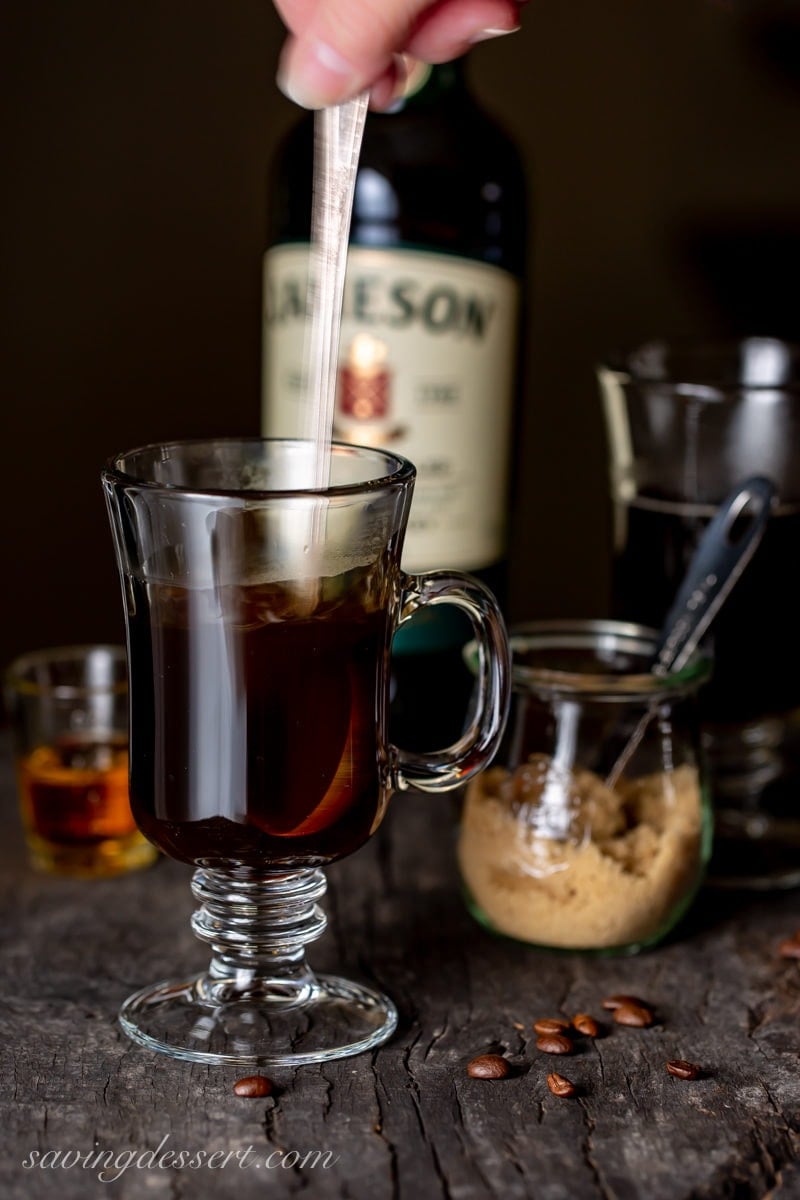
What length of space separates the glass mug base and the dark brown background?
2.90ft

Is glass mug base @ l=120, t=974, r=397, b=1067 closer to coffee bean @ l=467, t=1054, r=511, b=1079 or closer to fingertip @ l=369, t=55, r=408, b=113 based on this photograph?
coffee bean @ l=467, t=1054, r=511, b=1079

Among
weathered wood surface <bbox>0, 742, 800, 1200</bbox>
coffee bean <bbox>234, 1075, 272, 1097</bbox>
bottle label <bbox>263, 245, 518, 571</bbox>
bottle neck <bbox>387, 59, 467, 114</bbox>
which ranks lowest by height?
weathered wood surface <bbox>0, 742, 800, 1200</bbox>

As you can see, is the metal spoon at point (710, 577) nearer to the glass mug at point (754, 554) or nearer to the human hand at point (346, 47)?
the glass mug at point (754, 554)

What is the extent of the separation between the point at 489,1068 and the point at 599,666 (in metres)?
0.37

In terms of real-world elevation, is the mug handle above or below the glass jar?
above

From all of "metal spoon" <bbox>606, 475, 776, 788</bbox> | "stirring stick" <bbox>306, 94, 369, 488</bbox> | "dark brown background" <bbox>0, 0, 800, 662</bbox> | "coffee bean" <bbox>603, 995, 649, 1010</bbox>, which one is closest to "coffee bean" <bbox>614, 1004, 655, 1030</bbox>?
"coffee bean" <bbox>603, 995, 649, 1010</bbox>

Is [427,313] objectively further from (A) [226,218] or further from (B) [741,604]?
(A) [226,218]

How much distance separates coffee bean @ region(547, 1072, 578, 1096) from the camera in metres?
0.89

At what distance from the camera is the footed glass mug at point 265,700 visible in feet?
2.84

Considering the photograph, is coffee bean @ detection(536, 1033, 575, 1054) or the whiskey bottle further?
the whiskey bottle

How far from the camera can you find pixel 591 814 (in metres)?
1.06

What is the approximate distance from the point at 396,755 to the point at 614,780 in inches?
→ 8.1

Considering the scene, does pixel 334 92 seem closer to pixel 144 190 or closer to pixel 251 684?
pixel 251 684

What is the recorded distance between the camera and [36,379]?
174 centimetres
